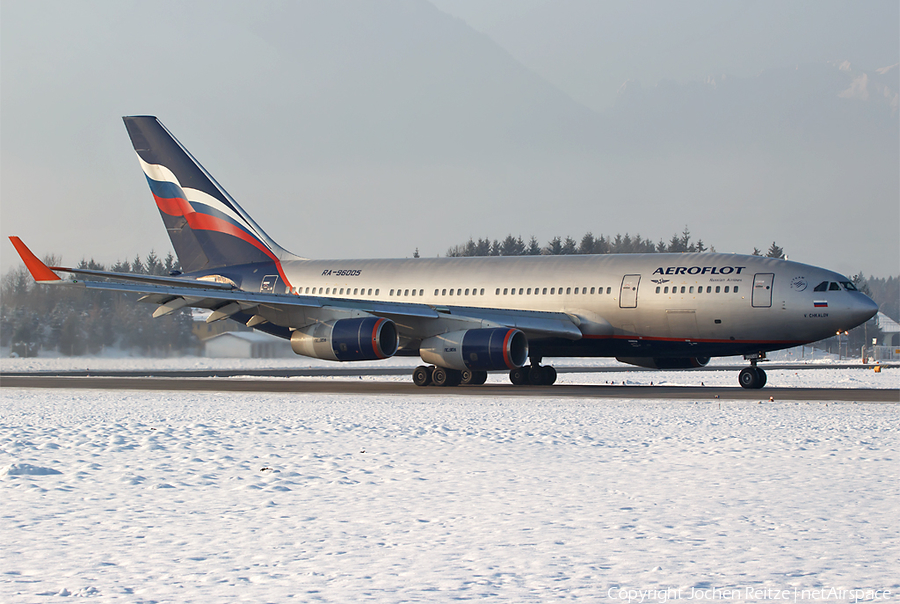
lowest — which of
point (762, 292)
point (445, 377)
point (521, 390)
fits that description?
point (521, 390)

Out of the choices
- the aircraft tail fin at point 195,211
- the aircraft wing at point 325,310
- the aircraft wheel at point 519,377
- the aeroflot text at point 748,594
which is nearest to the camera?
the aeroflot text at point 748,594

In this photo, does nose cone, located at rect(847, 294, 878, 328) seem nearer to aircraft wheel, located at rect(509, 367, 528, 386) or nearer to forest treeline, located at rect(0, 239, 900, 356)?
aircraft wheel, located at rect(509, 367, 528, 386)

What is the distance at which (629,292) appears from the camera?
2564 cm

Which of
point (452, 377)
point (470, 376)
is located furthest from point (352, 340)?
point (470, 376)

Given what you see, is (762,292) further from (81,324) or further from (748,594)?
(81,324)

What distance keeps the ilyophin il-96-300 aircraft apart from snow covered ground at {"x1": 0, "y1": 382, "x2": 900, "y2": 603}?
9043 millimetres

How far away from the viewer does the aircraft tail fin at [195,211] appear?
3331cm

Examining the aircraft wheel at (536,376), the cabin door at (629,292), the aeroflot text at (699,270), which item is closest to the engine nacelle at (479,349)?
the cabin door at (629,292)

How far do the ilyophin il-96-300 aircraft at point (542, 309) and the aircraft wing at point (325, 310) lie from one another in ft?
0.14

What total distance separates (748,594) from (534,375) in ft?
73.1

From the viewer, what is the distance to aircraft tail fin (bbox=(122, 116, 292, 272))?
33.3m

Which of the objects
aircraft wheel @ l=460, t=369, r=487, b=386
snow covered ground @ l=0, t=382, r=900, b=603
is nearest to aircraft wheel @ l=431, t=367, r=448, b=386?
aircraft wheel @ l=460, t=369, r=487, b=386

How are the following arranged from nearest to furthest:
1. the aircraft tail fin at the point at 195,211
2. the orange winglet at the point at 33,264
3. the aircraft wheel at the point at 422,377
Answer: the orange winglet at the point at 33,264, the aircraft wheel at the point at 422,377, the aircraft tail fin at the point at 195,211

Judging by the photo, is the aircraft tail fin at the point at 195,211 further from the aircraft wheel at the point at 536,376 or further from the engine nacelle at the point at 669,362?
the engine nacelle at the point at 669,362
